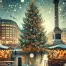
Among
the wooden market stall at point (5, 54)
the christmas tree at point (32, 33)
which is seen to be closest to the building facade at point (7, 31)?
the christmas tree at point (32, 33)

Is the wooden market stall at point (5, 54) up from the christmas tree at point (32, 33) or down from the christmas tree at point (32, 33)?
down

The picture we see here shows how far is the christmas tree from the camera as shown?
29.6m

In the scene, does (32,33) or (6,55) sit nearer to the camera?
(6,55)

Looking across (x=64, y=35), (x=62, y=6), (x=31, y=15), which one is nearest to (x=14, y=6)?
(x=62, y=6)

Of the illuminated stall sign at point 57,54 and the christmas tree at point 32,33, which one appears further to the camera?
the christmas tree at point 32,33

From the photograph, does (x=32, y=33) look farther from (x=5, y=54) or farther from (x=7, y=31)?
(x=7, y=31)

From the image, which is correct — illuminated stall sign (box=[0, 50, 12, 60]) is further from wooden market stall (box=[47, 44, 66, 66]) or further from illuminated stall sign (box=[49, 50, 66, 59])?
illuminated stall sign (box=[49, 50, 66, 59])

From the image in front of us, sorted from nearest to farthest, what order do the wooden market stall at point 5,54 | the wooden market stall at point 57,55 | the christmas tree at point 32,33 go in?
the wooden market stall at point 57,55, the wooden market stall at point 5,54, the christmas tree at point 32,33

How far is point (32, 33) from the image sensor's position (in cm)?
2972

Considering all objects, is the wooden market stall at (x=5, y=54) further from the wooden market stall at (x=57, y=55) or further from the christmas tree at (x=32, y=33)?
the christmas tree at (x=32, y=33)

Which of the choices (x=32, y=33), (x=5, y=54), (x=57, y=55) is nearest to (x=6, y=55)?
(x=5, y=54)

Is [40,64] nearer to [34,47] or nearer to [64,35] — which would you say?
[34,47]

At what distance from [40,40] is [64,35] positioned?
25.7m

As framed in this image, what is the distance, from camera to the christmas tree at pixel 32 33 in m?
29.6
